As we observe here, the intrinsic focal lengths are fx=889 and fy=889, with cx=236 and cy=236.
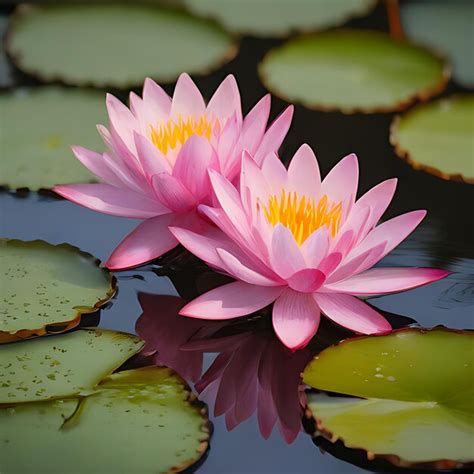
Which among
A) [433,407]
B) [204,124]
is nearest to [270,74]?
[204,124]

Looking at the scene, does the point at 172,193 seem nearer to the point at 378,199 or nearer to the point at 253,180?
the point at 253,180

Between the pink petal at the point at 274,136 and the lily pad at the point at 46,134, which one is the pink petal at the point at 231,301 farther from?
the lily pad at the point at 46,134

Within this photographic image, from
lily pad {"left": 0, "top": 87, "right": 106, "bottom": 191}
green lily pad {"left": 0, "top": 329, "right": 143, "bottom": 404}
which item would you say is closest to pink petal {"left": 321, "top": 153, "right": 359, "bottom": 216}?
green lily pad {"left": 0, "top": 329, "right": 143, "bottom": 404}

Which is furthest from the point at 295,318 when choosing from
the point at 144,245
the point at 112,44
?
the point at 112,44

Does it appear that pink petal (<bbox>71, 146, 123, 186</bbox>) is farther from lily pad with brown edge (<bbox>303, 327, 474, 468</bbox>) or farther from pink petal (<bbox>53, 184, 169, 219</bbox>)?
lily pad with brown edge (<bbox>303, 327, 474, 468</bbox>)

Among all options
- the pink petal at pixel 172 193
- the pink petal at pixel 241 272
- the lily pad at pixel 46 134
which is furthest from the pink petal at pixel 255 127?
the lily pad at pixel 46 134
